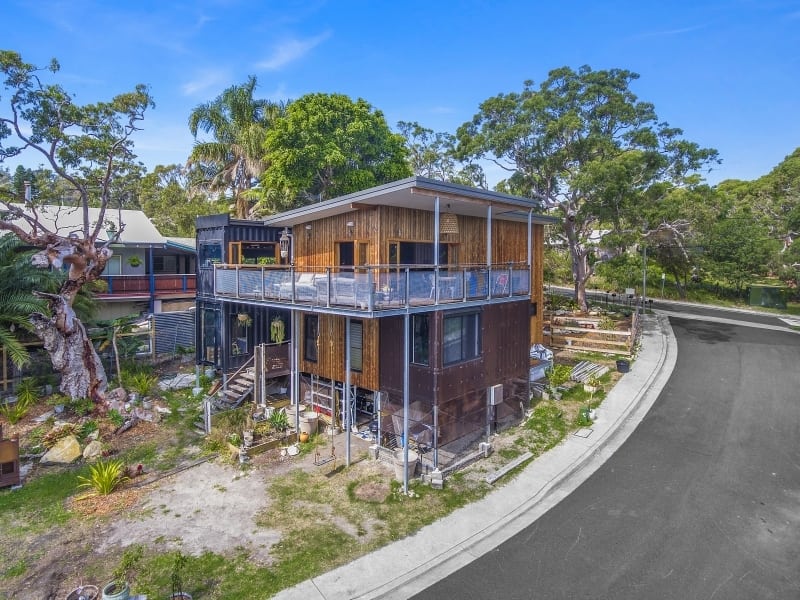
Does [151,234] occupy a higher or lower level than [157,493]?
higher

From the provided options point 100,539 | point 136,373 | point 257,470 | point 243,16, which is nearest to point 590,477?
point 257,470

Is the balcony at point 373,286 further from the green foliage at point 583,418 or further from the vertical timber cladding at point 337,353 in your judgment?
the green foliage at point 583,418

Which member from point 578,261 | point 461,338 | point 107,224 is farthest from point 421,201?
point 578,261

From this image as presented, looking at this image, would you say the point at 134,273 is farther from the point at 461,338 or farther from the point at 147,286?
the point at 461,338

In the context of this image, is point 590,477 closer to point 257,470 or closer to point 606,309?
point 257,470

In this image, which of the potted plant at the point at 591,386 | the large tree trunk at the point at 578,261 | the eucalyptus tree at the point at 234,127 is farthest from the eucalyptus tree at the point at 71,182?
the large tree trunk at the point at 578,261
